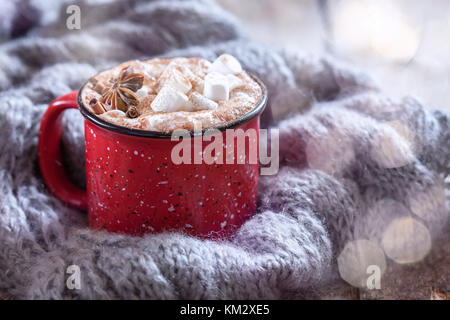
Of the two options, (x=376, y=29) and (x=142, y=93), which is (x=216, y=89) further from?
(x=376, y=29)

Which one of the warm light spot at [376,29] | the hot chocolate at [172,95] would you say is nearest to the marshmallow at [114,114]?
the hot chocolate at [172,95]

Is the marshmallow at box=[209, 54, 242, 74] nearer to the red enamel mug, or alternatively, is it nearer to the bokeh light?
the red enamel mug

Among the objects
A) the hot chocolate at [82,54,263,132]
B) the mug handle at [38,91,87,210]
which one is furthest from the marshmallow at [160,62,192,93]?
the mug handle at [38,91,87,210]

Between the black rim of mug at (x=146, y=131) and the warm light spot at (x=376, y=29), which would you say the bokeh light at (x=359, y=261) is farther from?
the warm light spot at (x=376, y=29)

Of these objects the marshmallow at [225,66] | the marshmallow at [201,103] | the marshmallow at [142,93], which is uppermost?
the marshmallow at [225,66]

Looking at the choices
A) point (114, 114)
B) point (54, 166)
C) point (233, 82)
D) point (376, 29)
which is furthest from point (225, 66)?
point (376, 29)
